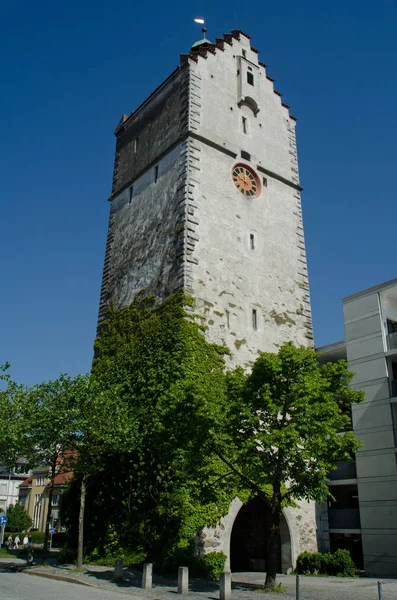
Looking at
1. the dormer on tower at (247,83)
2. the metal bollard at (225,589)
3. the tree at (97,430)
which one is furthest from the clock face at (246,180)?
the metal bollard at (225,589)

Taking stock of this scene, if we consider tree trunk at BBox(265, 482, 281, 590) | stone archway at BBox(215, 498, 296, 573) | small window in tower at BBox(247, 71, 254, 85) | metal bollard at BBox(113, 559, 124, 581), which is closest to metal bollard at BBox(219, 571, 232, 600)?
tree trunk at BBox(265, 482, 281, 590)

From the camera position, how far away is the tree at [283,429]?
15.4 meters

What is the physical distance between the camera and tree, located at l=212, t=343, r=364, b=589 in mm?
15445

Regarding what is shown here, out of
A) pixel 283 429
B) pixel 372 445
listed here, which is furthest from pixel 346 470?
pixel 283 429

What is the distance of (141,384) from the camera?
2244 cm

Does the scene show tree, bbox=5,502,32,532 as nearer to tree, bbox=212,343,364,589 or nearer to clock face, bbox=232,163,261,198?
clock face, bbox=232,163,261,198

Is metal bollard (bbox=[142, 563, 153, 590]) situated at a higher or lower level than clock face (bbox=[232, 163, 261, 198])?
lower

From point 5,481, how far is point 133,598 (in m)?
73.5

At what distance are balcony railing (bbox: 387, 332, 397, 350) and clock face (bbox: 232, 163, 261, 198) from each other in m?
9.82

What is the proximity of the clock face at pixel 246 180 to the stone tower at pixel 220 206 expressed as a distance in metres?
0.07

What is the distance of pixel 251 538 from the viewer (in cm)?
2483

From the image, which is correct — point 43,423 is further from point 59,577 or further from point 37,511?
point 37,511

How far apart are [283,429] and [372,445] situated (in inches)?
443

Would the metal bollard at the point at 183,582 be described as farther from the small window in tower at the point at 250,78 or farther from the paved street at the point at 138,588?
the small window in tower at the point at 250,78
